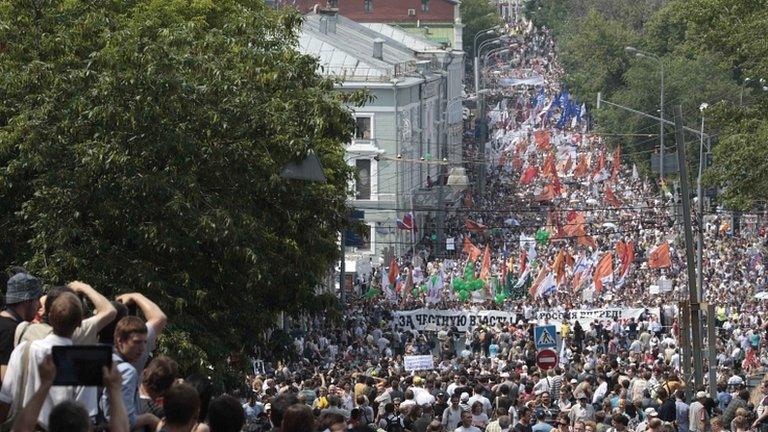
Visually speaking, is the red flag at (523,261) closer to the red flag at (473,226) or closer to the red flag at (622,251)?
the red flag at (622,251)

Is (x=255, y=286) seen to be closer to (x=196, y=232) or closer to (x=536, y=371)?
(x=196, y=232)

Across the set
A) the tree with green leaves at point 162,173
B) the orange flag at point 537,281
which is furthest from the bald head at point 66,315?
the orange flag at point 537,281

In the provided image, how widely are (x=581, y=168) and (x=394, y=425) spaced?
60.4 m

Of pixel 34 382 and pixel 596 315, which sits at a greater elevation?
pixel 34 382

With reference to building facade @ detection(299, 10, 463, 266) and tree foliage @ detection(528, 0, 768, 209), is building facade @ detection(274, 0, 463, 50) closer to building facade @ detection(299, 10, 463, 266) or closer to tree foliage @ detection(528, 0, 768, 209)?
tree foliage @ detection(528, 0, 768, 209)

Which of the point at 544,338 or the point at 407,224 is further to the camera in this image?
the point at 407,224

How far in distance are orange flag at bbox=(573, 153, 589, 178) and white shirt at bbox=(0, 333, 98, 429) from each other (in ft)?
234

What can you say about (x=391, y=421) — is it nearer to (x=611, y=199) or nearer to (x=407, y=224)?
(x=407, y=224)

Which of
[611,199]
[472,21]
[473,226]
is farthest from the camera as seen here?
[472,21]

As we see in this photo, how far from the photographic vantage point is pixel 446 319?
43.6 meters

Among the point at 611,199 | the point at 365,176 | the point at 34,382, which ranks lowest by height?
the point at 34,382

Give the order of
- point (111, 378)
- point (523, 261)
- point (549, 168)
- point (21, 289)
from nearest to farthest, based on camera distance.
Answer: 1. point (111, 378)
2. point (21, 289)
3. point (523, 261)
4. point (549, 168)

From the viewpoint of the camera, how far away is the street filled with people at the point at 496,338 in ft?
32.1

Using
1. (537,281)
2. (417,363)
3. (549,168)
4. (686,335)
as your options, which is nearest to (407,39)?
(549,168)
